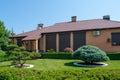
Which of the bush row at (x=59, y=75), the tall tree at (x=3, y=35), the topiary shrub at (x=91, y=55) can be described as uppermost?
the tall tree at (x=3, y=35)

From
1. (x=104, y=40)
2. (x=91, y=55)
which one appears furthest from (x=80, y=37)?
(x=91, y=55)

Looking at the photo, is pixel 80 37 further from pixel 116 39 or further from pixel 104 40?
pixel 116 39

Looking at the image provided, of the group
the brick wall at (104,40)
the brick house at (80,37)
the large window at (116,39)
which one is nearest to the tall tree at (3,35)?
the brick house at (80,37)

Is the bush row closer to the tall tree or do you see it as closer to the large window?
the large window

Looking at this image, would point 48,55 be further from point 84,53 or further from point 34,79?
point 34,79

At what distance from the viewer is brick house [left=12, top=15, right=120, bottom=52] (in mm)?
26000

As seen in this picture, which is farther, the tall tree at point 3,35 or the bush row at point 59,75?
the tall tree at point 3,35

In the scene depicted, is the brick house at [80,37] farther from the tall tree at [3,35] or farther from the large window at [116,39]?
the tall tree at [3,35]

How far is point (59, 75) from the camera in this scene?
30.5 feet

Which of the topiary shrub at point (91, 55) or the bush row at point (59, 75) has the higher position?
the topiary shrub at point (91, 55)

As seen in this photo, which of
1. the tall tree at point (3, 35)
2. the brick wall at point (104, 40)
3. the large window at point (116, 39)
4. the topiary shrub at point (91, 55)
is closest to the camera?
the topiary shrub at point (91, 55)

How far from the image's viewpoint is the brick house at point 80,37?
26000mm

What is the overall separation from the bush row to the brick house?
56.1 ft

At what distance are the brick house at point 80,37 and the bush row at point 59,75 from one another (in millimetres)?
17098
